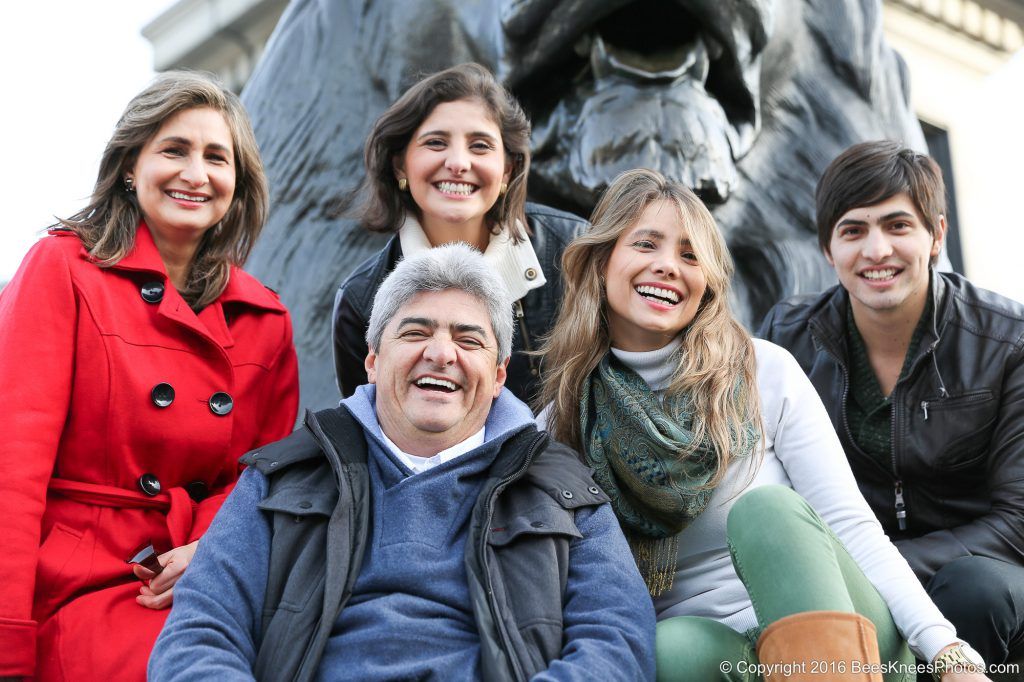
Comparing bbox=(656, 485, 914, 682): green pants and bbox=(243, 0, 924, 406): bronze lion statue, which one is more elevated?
bbox=(243, 0, 924, 406): bronze lion statue

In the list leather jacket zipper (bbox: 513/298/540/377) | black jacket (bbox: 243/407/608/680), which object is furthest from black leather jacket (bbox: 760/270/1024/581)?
black jacket (bbox: 243/407/608/680)

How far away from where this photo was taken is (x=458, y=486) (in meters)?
2.30

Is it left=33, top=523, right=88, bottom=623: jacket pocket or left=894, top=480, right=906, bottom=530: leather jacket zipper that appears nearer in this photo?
left=33, top=523, right=88, bottom=623: jacket pocket

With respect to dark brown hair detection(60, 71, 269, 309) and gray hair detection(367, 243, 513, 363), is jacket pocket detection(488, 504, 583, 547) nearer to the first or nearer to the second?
gray hair detection(367, 243, 513, 363)

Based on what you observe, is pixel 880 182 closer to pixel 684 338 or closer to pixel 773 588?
pixel 684 338

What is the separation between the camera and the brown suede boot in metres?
1.95

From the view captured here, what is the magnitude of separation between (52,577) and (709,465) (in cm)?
124

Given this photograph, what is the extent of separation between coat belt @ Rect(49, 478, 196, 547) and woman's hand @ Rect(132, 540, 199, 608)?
0.20 ft

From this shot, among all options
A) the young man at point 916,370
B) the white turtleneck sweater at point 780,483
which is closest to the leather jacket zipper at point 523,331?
the white turtleneck sweater at point 780,483

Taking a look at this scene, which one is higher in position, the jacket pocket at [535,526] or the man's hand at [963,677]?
the jacket pocket at [535,526]

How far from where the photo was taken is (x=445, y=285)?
2.46m

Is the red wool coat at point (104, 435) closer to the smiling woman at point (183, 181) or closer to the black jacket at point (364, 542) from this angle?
the smiling woman at point (183, 181)

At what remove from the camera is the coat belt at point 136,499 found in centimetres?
249

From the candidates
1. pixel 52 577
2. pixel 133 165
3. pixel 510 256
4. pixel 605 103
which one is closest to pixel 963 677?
pixel 510 256
